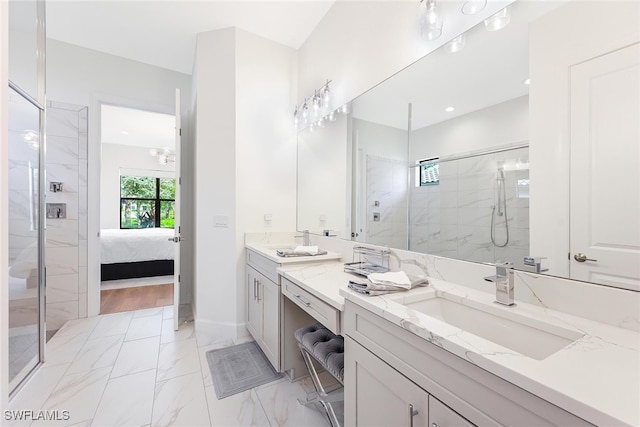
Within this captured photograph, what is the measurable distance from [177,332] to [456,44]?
312cm

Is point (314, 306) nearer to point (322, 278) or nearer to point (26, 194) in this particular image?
point (322, 278)

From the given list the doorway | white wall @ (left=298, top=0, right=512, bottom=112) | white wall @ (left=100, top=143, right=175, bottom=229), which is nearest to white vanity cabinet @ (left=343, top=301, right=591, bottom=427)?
white wall @ (left=298, top=0, right=512, bottom=112)

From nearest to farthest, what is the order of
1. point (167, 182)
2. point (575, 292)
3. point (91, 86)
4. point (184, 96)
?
point (575, 292) → point (91, 86) → point (184, 96) → point (167, 182)

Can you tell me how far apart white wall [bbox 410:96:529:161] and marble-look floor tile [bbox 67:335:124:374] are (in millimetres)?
2718

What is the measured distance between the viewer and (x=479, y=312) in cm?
104

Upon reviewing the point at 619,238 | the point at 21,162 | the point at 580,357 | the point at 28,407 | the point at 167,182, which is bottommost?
the point at 28,407

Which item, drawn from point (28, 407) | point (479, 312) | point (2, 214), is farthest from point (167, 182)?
point (479, 312)

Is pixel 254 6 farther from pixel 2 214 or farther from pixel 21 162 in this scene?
pixel 2 214

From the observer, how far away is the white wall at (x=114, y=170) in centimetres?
640

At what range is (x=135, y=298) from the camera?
3545 mm

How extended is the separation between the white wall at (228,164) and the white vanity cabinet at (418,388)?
5.52ft

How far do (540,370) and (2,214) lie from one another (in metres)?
1.43

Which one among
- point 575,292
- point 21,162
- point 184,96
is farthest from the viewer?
point 184,96

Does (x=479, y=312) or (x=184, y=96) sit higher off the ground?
(x=184, y=96)
